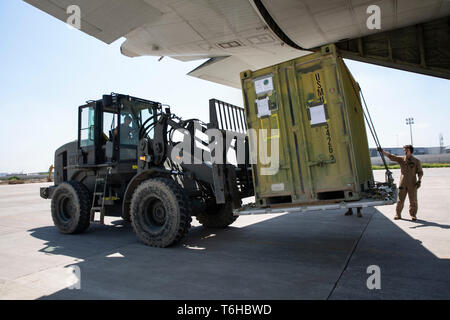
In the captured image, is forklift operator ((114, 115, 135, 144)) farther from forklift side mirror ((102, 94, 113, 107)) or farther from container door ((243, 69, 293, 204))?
container door ((243, 69, 293, 204))

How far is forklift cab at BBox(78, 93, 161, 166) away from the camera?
22.4ft

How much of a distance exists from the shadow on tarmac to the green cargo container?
37.9 inches

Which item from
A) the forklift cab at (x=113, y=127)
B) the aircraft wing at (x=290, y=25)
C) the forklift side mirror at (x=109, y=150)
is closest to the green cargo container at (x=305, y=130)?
the aircraft wing at (x=290, y=25)

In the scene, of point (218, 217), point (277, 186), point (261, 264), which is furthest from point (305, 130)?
→ point (218, 217)

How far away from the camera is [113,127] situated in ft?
23.0

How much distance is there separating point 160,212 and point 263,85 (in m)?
3.08

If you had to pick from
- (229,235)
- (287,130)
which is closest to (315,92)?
(287,130)

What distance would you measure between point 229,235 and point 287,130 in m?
2.90

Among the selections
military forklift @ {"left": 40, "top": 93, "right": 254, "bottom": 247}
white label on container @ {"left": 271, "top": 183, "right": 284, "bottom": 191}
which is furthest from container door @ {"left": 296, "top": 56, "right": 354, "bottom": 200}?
military forklift @ {"left": 40, "top": 93, "right": 254, "bottom": 247}

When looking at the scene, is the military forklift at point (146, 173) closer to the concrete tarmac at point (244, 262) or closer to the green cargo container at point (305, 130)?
the concrete tarmac at point (244, 262)

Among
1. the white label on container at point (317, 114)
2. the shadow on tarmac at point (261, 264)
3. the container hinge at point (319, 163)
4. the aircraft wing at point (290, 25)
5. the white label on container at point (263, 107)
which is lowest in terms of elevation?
the shadow on tarmac at point (261, 264)

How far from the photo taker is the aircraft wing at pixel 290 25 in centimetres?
607

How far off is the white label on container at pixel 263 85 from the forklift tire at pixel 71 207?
4.76 meters

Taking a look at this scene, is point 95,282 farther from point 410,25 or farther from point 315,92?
point 410,25
